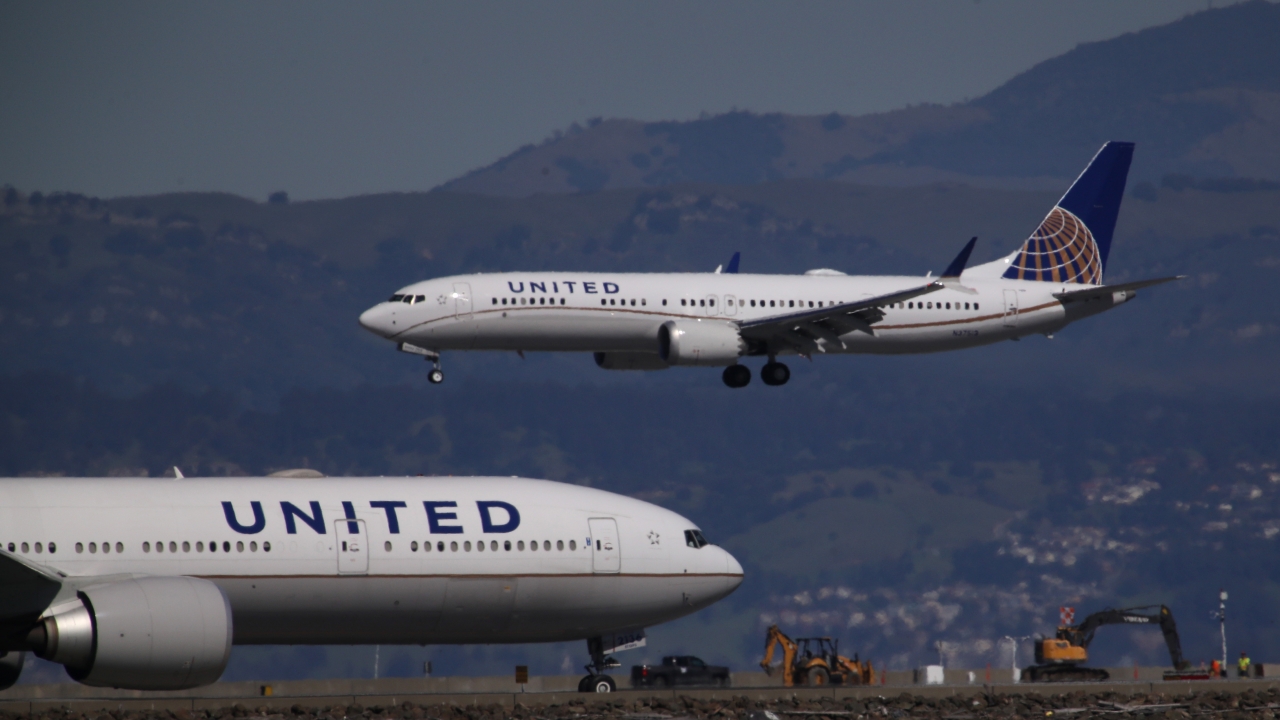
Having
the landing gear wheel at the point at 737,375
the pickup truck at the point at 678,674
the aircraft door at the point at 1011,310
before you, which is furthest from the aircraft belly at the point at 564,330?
the aircraft door at the point at 1011,310

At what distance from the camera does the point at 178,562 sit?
35188 mm

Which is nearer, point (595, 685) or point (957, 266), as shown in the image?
point (595, 685)

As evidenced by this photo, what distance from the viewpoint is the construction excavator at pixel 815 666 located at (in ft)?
183

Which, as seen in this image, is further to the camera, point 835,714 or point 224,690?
point 224,690

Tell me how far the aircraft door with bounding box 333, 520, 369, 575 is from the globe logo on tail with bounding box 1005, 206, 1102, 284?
4199cm

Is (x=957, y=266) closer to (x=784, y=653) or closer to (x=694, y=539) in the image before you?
(x=784, y=653)

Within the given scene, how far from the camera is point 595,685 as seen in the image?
3816cm

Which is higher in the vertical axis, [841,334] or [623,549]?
[841,334]

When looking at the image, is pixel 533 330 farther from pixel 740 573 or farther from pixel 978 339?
pixel 740 573

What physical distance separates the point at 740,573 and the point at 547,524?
494 centimetres

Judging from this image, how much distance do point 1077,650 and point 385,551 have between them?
3469 cm

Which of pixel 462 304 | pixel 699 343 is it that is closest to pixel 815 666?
pixel 699 343

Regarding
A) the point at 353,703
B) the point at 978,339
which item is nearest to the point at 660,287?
the point at 978,339

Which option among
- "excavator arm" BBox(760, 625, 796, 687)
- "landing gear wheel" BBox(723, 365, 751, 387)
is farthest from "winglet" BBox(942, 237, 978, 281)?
"excavator arm" BBox(760, 625, 796, 687)
